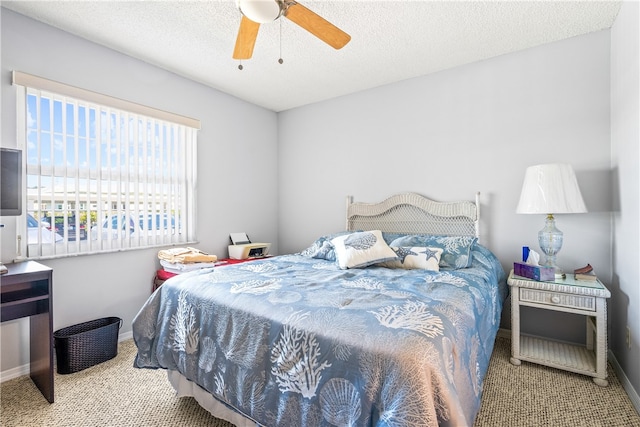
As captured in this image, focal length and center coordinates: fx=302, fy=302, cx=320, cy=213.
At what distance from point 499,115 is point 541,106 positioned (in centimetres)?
31

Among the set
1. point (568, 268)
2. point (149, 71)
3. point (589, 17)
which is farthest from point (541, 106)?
point (149, 71)

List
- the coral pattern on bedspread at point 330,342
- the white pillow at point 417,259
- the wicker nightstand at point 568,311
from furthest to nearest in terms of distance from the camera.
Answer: the white pillow at point 417,259
the wicker nightstand at point 568,311
the coral pattern on bedspread at point 330,342

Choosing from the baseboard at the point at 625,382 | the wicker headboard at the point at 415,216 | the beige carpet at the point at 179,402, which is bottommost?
the beige carpet at the point at 179,402

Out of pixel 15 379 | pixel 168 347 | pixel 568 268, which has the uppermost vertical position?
pixel 568 268

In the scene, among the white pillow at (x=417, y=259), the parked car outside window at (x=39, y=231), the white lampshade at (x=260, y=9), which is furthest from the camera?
the white pillow at (x=417, y=259)

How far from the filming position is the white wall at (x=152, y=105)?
216 centimetres

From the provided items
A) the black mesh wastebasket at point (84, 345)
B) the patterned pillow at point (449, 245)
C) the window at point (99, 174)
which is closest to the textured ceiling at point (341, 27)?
the window at point (99, 174)

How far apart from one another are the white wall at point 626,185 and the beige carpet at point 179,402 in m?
0.28

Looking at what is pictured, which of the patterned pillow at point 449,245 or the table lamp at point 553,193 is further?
the patterned pillow at point 449,245

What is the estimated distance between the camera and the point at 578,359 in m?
2.16

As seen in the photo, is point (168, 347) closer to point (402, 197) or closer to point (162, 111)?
point (162, 111)

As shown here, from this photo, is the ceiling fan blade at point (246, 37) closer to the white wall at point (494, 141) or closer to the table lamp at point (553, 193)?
the white wall at point (494, 141)

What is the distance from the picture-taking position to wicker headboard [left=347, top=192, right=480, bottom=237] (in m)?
2.86

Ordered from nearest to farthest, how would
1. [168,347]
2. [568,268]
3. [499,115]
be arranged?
1. [168,347]
2. [568,268]
3. [499,115]
